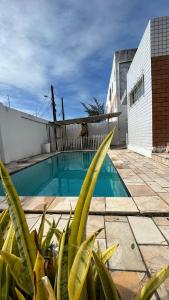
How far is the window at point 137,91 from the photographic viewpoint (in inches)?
304

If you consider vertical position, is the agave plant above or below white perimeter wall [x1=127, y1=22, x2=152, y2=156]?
below

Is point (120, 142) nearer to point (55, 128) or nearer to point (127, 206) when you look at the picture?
point (55, 128)

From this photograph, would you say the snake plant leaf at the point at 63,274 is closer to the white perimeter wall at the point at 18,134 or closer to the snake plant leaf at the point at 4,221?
the snake plant leaf at the point at 4,221

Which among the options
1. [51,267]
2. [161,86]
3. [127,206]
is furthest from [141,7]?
[51,267]

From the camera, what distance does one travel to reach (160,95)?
20.7 ft

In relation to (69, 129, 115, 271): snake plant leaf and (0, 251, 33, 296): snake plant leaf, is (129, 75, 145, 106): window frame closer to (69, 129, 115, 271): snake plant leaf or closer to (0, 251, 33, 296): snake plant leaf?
(69, 129, 115, 271): snake plant leaf

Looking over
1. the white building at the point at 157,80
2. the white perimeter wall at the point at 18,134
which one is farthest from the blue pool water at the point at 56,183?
the white building at the point at 157,80

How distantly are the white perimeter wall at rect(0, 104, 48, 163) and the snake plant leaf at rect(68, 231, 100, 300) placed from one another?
838cm

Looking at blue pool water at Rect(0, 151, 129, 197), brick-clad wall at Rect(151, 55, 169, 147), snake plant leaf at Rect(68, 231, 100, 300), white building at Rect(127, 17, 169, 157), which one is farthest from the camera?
brick-clad wall at Rect(151, 55, 169, 147)

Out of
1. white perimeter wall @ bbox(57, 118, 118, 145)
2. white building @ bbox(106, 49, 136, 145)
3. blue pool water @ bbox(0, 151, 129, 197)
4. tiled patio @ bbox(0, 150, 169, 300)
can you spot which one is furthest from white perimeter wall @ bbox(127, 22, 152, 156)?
white perimeter wall @ bbox(57, 118, 118, 145)

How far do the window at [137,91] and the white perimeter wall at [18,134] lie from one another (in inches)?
245

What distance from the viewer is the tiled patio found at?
4.69 feet

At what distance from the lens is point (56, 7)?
4852 mm

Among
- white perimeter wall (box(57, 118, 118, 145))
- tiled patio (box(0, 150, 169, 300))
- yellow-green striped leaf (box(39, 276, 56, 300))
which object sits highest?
white perimeter wall (box(57, 118, 118, 145))
